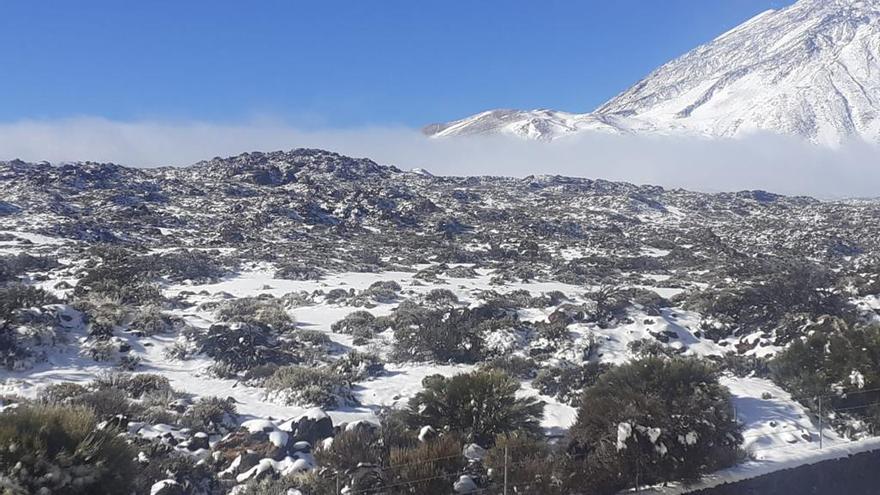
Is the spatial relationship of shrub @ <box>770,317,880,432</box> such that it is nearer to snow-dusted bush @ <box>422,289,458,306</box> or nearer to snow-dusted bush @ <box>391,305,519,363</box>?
snow-dusted bush @ <box>391,305,519,363</box>

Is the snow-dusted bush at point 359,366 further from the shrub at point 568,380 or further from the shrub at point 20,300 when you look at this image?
the shrub at point 20,300

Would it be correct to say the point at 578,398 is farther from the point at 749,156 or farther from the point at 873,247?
the point at 749,156

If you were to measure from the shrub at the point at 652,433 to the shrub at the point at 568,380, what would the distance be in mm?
3442

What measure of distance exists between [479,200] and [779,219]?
32168mm

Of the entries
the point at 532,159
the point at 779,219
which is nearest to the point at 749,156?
the point at 532,159

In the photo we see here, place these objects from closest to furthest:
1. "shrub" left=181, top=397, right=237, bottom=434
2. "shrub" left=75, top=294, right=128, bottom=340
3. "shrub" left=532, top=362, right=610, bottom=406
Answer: "shrub" left=181, top=397, right=237, bottom=434 → "shrub" left=532, top=362, right=610, bottom=406 → "shrub" left=75, top=294, right=128, bottom=340

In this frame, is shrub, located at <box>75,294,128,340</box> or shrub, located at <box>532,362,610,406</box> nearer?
shrub, located at <box>532,362,610,406</box>

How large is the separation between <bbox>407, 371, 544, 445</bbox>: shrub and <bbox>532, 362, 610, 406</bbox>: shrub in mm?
3216

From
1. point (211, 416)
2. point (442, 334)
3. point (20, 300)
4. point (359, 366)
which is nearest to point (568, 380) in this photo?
point (442, 334)

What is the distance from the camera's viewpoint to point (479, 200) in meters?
69.8

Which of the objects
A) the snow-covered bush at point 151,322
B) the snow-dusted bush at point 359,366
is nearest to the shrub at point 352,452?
the snow-dusted bush at point 359,366

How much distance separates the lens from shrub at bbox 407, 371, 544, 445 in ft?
27.5

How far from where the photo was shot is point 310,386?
39.1 ft

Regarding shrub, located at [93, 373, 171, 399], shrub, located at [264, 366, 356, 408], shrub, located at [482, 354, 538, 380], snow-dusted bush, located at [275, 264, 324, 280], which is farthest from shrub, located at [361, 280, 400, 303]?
shrub, located at [93, 373, 171, 399]
